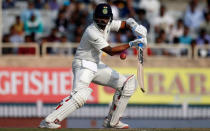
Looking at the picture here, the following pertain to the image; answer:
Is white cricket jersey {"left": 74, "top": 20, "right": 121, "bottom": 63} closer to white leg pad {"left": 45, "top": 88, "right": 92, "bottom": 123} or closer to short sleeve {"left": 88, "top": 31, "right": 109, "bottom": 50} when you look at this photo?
short sleeve {"left": 88, "top": 31, "right": 109, "bottom": 50}

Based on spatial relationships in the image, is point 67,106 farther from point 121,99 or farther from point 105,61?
point 105,61

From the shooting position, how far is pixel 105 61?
14.6m

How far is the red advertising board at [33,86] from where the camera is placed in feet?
45.6

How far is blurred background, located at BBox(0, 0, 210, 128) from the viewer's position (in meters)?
13.9

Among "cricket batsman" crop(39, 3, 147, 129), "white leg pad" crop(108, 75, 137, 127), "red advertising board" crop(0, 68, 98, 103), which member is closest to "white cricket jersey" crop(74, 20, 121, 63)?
"cricket batsman" crop(39, 3, 147, 129)

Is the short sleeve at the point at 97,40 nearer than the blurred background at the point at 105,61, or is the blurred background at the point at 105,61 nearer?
the short sleeve at the point at 97,40

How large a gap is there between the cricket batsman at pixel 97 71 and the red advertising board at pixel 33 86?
4.83 m

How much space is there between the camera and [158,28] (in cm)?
1551

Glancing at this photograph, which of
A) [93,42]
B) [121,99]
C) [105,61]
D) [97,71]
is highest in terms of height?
[93,42]

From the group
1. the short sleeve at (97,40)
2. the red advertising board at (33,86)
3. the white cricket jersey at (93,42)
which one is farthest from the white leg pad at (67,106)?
the red advertising board at (33,86)

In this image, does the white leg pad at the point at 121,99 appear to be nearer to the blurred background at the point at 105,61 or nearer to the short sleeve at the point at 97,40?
the short sleeve at the point at 97,40

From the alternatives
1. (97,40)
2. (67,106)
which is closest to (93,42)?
(97,40)

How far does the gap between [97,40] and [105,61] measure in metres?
6.04

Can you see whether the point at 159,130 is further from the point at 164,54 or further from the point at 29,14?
the point at 29,14
